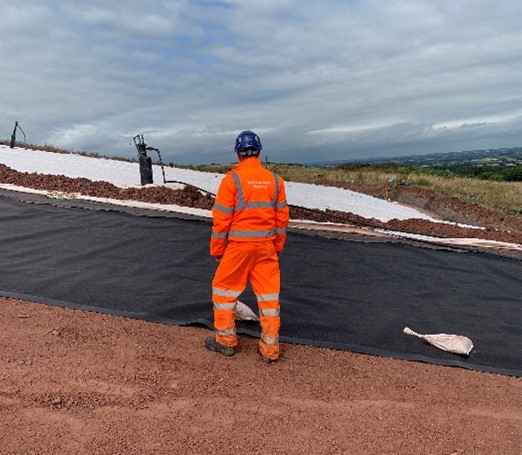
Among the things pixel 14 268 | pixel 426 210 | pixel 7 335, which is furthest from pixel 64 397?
pixel 426 210

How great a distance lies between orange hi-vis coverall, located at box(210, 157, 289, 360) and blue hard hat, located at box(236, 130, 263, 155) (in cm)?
7

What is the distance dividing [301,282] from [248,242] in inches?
76.4

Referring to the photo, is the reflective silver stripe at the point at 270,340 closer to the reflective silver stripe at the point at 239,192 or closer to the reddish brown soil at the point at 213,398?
the reddish brown soil at the point at 213,398

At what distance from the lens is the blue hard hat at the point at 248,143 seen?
365cm

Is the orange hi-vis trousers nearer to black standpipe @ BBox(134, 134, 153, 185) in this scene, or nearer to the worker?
the worker

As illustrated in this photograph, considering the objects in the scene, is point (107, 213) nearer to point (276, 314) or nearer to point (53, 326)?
point (53, 326)

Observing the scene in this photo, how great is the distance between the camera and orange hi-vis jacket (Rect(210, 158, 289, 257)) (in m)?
3.55

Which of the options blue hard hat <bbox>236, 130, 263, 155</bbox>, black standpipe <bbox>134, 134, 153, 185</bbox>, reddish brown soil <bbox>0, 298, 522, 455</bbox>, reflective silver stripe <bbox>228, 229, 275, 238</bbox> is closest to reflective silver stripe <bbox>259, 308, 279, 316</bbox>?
reddish brown soil <bbox>0, 298, 522, 455</bbox>

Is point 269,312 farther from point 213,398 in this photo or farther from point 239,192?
point 239,192

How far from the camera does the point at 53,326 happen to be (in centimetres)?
389

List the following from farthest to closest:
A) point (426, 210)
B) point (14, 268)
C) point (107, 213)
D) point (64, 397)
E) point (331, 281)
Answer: point (426, 210)
point (107, 213)
point (331, 281)
point (14, 268)
point (64, 397)

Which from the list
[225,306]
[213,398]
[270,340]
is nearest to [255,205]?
[225,306]

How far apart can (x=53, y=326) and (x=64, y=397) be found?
103cm

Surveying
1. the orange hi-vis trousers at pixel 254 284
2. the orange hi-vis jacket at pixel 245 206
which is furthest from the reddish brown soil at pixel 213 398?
the orange hi-vis jacket at pixel 245 206
